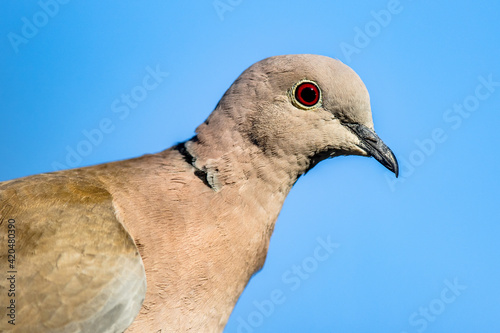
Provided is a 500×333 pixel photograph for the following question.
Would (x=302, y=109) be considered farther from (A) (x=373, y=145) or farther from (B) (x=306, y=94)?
(A) (x=373, y=145)

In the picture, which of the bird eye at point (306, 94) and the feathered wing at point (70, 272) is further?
the bird eye at point (306, 94)

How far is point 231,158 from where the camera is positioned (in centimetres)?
359

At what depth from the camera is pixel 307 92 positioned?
369cm

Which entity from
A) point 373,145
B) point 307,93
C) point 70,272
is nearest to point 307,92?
point 307,93

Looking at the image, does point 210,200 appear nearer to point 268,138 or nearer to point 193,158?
point 193,158

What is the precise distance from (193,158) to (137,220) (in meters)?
0.52

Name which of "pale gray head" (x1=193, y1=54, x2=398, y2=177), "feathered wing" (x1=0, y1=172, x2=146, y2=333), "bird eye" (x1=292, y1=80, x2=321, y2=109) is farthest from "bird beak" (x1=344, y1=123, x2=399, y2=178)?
"feathered wing" (x1=0, y1=172, x2=146, y2=333)

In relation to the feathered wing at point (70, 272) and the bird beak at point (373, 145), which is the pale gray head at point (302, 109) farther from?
the feathered wing at point (70, 272)

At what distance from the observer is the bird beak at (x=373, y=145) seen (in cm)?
376

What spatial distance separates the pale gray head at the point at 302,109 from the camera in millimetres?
3662

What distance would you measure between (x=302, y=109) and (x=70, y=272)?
1634mm

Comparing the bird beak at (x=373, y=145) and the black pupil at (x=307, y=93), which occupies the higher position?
the bird beak at (x=373, y=145)

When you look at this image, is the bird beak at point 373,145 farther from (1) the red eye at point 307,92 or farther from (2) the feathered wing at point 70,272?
(2) the feathered wing at point 70,272

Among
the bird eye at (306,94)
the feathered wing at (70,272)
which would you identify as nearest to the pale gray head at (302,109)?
the bird eye at (306,94)
